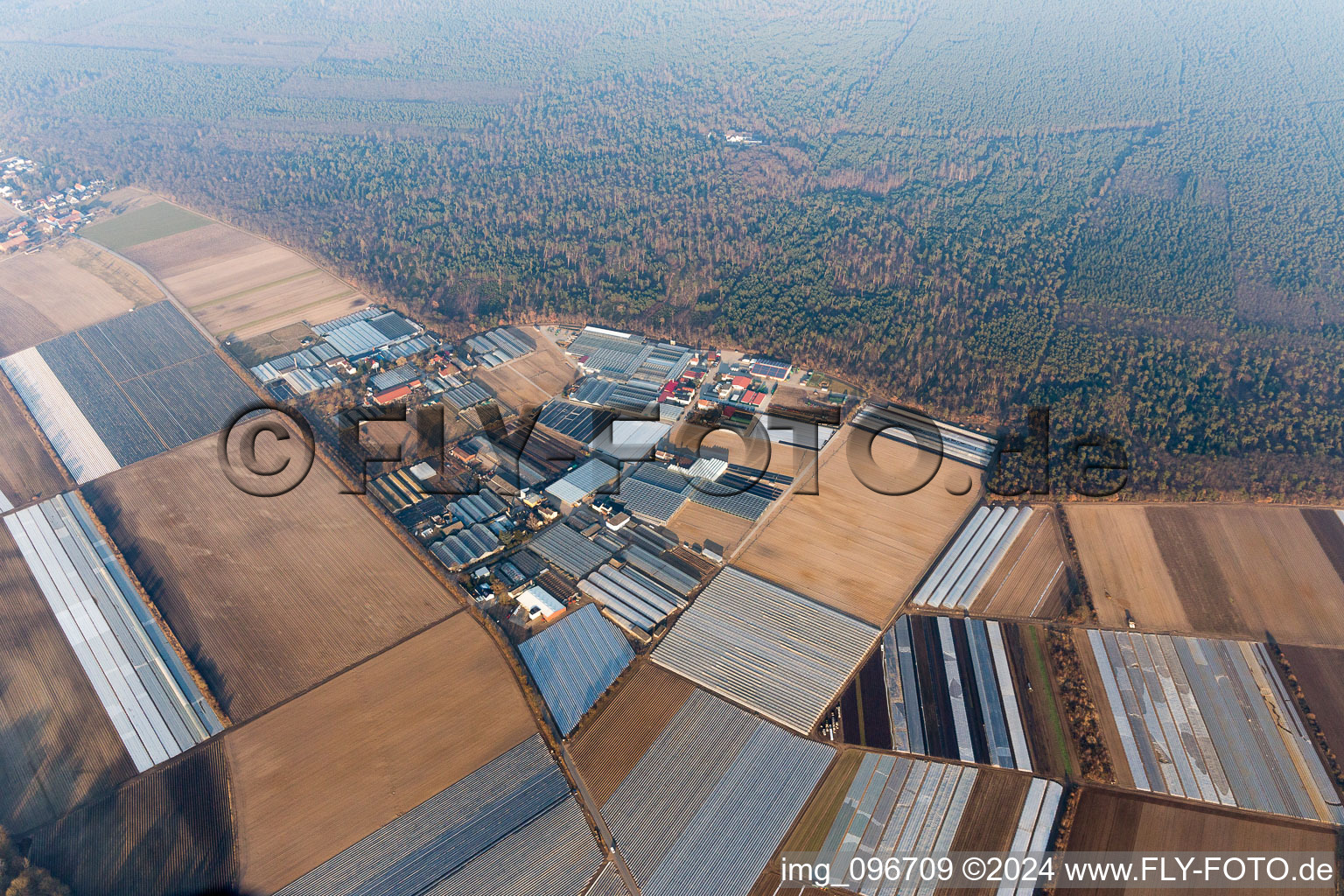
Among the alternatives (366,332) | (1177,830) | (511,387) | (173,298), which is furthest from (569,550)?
(173,298)

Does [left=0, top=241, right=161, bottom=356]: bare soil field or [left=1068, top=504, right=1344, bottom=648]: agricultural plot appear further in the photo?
[left=0, top=241, right=161, bottom=356]: bare soil field

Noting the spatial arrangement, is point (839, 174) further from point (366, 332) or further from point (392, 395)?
point (392, 395)

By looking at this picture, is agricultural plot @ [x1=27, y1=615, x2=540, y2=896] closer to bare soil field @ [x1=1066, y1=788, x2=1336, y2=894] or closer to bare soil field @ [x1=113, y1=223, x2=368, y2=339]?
bare soil field @ [x1=1066, y1=788, x2=1336, y2=894]

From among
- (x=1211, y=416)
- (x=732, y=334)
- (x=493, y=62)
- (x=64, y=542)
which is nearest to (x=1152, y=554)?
(x=1211, y=416)

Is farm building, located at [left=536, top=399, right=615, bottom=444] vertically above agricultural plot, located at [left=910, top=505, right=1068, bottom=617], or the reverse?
agricultural plot, located at [left=910, top=505, right=1068, bottom=617]

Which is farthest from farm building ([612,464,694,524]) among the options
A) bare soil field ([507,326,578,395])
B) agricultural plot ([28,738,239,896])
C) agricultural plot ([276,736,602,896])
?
agricultural plot ([28,738,239,896])

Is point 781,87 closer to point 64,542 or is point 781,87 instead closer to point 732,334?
point 732,334

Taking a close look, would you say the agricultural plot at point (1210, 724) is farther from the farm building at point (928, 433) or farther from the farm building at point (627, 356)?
the farm building at point (627, 356)
